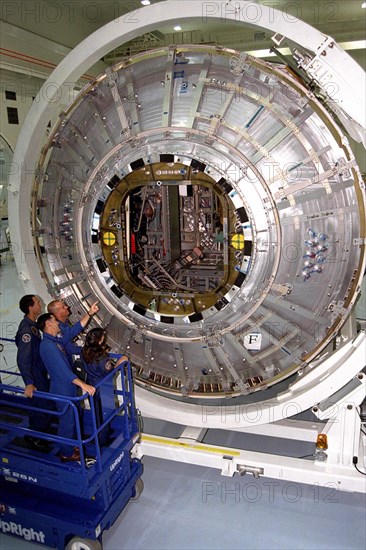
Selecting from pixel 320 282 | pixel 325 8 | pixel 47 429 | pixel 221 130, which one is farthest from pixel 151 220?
pixel 325 8

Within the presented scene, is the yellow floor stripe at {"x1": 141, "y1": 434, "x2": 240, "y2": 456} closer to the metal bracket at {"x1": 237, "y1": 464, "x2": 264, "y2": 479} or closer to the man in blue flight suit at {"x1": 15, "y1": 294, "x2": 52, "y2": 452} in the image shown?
the metal bracket at {"x1": 237, "y1": 464, "x2": 264, "y2": 479}

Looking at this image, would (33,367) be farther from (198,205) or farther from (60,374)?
(198,205)

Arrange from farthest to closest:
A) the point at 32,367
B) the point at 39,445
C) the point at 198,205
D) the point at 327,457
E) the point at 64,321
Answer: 1. the point at 198,205
2. the point at 64,321
3. the point at 32,367
4. the point at 39,445
5. the point at 327,457

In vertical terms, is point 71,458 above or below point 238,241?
below

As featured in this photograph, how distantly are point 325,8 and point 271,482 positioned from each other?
9.03m

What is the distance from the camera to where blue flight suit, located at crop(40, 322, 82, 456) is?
10.3ft

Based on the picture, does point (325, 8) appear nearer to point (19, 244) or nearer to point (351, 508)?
point (19, 244)

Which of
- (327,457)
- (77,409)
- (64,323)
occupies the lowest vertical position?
(327,457)

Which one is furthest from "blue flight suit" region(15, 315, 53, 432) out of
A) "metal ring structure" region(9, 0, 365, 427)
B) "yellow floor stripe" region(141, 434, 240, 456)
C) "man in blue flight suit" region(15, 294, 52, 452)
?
"yellow floor stripe" region(141, 434, 240, 456)

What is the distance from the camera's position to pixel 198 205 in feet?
12.7

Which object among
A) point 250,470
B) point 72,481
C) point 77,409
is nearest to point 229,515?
point 250,470

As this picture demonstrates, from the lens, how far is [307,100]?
2955mm

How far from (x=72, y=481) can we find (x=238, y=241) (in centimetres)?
192

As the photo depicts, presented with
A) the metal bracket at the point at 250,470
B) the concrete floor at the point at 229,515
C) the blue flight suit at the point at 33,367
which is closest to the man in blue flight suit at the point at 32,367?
the blue flight suit at the point at 33,367
